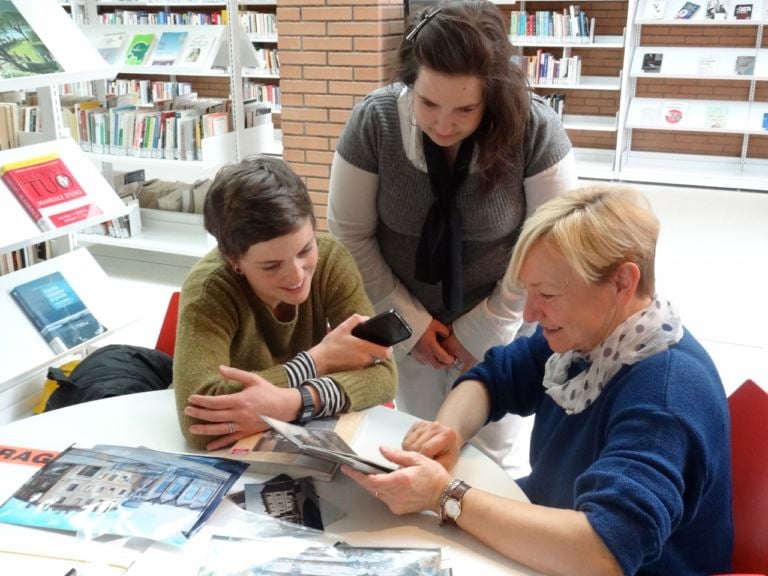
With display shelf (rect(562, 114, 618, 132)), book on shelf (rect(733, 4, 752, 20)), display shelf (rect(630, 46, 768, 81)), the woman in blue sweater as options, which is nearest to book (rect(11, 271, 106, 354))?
the woman in blue sweater

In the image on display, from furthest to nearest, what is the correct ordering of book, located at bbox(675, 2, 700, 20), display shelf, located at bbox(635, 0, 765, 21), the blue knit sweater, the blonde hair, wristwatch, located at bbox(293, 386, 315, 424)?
book, located at bbox(675, 2, 700, 20) < display shelf, located at bbox(635, 0, 765, 21) < wristwatch, located at bbox(293, 386, 315, 424) < the blonde hair < the blue knit sweater

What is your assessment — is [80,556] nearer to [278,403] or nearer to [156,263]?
[278,403]

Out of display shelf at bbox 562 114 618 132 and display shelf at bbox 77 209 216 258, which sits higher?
display shelf at bbox 562 114 618 132

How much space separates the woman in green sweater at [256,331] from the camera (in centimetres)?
139

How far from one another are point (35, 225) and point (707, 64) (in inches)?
251

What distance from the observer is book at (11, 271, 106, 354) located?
2.27 m

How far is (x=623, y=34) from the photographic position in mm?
7152

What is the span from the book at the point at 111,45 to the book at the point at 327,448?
12.7 ft

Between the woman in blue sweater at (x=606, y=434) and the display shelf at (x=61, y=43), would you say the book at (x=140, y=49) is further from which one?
the woman in blue sweater at (x=606, y=434)

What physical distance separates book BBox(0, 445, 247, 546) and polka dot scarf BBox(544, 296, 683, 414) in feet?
2.06

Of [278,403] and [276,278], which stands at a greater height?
[276,278]

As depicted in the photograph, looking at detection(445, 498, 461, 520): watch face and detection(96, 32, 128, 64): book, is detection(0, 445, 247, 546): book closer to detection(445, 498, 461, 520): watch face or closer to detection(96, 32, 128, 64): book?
detection(445, 498, 461, 520): watch face

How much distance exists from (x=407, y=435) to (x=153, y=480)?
1.57ft

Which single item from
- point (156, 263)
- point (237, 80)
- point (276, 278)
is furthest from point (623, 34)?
point (276, 278)
